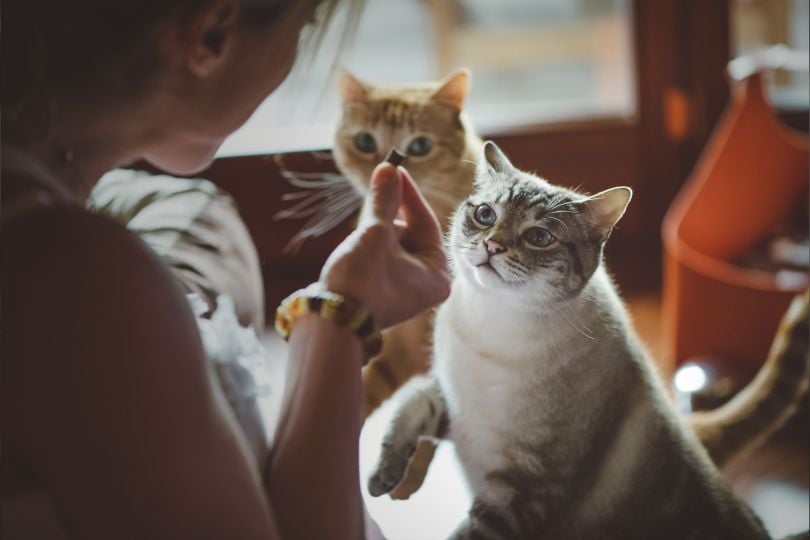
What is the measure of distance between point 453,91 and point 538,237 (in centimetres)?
23

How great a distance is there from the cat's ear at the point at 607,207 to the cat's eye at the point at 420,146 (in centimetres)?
22

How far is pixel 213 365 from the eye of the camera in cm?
61

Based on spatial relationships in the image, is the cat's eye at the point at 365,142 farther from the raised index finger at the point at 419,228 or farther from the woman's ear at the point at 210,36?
the woman's ear at the point at 210,36

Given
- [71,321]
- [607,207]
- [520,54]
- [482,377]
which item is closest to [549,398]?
[482,377]

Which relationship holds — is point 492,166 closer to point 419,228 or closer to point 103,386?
point 419,228

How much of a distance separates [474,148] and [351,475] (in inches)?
16.0

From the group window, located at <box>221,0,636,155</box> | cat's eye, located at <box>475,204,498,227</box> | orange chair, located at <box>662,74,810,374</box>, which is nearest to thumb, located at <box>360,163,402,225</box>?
cat's eye, located at <box>475,204,498,227</box>

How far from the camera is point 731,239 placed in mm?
1532

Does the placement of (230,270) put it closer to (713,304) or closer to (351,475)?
(351,475)

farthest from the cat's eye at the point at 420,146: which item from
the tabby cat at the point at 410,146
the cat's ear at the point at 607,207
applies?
the cat's ear at the point at 607,207

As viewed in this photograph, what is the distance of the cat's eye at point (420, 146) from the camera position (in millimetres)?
831

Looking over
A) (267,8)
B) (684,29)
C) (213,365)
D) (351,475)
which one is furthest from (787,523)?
(684,29)

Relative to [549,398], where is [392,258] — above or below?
above

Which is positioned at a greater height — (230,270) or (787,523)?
(230,270)
